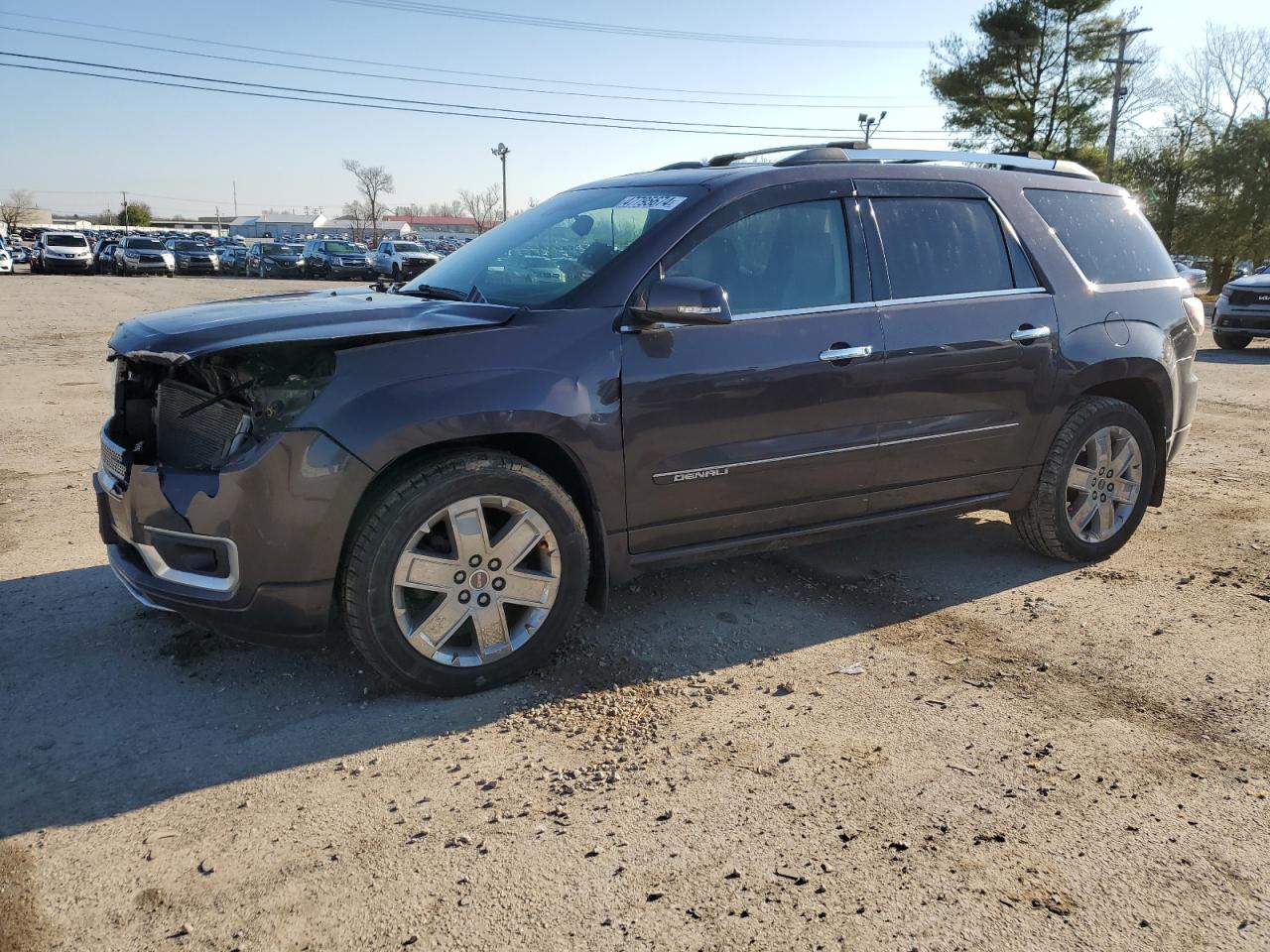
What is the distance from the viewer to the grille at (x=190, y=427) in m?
3.21

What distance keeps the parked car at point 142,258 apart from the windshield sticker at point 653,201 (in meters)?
40.4

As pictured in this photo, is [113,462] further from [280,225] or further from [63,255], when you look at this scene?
[280,225]

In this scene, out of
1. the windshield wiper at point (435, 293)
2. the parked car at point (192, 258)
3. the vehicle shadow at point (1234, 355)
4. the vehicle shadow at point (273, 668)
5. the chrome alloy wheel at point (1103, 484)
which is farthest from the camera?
the parked car at point (192, 258)

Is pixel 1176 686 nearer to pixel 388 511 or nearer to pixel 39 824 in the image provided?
pixel 388 511

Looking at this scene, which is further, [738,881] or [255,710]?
[255,710]

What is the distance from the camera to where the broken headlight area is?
3045 millimetres

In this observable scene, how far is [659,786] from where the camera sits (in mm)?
2840

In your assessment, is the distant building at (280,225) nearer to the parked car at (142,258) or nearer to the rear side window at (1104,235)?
the parked car at (142,258)

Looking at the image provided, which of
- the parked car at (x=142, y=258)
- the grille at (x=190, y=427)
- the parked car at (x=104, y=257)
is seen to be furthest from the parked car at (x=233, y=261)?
the grille at (x=190, y=427)

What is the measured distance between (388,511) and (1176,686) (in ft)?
9.67

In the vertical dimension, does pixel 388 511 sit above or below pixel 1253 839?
above

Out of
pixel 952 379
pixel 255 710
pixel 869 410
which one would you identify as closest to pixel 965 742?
pixel 869 410

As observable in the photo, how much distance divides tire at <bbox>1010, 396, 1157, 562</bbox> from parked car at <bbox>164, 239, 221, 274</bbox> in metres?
42.3

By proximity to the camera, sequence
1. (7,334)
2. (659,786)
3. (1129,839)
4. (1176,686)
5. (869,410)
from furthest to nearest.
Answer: (7,334)
(869,410)
(1176,686)
(659,786)
(1129,839)
